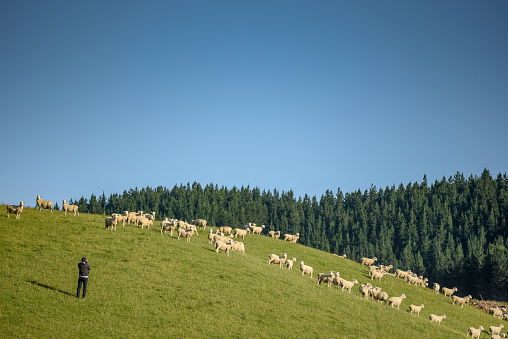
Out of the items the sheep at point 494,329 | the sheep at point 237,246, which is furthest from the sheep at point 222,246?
the sheep at point 494,329

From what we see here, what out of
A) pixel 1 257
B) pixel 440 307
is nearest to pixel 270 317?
pixel 1 257

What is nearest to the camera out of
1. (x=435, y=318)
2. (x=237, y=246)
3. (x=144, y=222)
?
(x=435, y=318)

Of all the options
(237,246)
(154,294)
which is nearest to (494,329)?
(237,246)

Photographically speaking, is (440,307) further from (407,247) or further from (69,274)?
(407,247)

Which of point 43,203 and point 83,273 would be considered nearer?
point 83,273

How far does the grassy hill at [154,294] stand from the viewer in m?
24.4

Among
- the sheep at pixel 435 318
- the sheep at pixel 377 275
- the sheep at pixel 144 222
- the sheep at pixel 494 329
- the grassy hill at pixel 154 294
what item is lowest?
the sheep at pixel 494 329

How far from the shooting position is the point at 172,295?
29312 millimetres

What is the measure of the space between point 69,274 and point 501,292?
10567 centimetres

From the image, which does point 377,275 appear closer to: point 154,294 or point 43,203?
point 154,294

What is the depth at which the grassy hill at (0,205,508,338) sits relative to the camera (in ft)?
80.0

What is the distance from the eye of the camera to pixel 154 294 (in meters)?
28.9

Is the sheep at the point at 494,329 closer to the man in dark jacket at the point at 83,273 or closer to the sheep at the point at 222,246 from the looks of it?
the sheep at the point at 222,246

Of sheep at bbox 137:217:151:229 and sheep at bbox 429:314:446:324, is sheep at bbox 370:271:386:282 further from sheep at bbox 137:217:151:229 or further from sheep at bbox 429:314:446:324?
sheep at bbox 137:217:151:229
